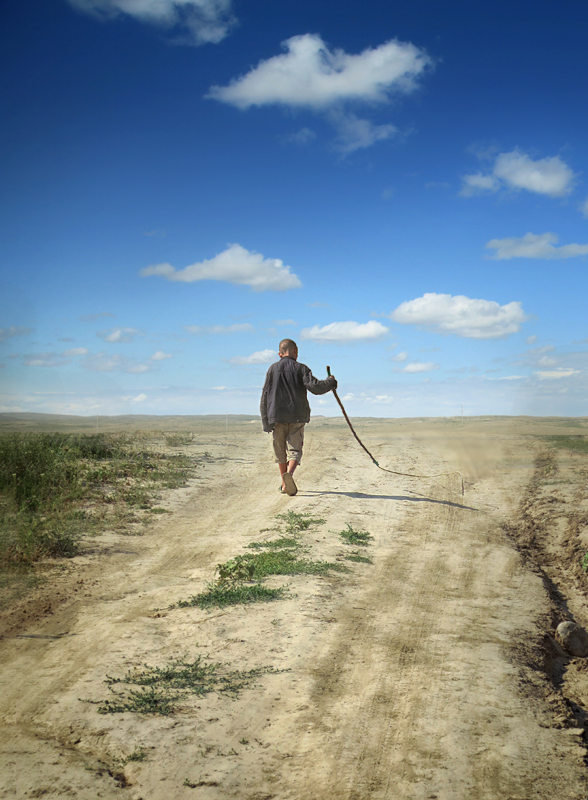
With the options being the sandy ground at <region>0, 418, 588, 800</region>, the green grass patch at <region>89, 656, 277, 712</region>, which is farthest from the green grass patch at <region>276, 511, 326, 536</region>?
the green grass patch at <region>89, 656, 277, 712</region>

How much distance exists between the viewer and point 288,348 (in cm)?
960

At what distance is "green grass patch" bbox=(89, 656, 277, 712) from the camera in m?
3.35

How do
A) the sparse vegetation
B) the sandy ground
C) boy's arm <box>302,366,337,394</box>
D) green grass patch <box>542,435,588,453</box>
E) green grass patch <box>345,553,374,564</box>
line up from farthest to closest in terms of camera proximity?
green grass patch <box>542,435,588,453</box> < boy's arm <box>302,366,337,394</box> < the sparse vegetation < green grass patch <box>345,553,374,564</box> < the sandy ground

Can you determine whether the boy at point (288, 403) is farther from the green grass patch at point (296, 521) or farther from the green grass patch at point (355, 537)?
the green grass patch at point (355, 537)

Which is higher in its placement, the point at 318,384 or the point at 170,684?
the point at 318,384

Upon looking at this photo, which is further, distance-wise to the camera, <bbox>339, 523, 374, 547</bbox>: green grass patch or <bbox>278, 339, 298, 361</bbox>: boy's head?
<bbox>278, 339, 298, 361</bbox>: boy's head

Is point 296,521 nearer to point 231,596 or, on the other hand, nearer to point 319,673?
point 231,596

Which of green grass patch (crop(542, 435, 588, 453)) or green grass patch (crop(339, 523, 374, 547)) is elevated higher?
green grass patch (crop(542, 435, 588, 453))

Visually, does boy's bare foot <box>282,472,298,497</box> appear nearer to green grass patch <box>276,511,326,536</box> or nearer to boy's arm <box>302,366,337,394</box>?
green grass patch <box>276,511,326,536</box>

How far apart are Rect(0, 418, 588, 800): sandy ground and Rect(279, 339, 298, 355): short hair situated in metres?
3.28

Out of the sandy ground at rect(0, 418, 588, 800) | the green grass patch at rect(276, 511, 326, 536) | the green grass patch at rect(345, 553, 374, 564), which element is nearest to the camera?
the sandy ground at rect(0, 418, 588, 800)

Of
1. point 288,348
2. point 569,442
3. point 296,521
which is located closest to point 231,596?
point 296,521

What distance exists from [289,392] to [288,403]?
0.64ft

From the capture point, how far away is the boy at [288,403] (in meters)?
9.20
